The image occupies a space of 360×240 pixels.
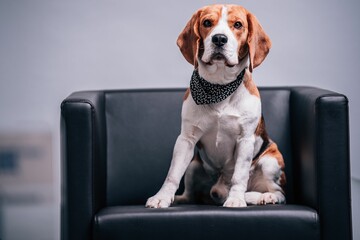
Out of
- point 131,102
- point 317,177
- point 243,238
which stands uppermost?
point 131,102

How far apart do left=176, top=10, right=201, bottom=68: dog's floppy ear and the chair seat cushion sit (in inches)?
24.5

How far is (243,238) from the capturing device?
2506 mm

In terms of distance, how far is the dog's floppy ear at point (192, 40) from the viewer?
2672 mm

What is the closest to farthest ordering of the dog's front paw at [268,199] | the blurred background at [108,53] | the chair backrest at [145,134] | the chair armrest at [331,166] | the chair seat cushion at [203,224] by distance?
the chair seat cushion at [203,224], the chair armrest at [331,166], the dog's front paw at [268,199], the chair backrest at [145,134], the blurred background at [108,53]

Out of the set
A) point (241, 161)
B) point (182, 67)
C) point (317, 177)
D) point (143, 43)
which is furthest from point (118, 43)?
point (317, 177)

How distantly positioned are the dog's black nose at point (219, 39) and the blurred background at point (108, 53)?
3.71ft

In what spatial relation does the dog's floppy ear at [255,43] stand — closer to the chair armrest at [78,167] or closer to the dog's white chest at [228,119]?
the dog's white chest at [228,119]

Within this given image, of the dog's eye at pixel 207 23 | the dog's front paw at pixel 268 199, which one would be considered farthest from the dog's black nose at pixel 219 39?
the dog's front paw at pixel 268 199

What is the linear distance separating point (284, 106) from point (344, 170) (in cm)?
69

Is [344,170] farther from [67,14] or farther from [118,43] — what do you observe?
[67,14]

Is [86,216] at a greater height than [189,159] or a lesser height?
lesser

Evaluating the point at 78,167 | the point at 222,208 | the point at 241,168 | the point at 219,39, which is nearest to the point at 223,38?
the point at 219,39

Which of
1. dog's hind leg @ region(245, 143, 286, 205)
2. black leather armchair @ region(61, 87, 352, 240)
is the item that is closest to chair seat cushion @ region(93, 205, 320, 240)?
black leather armchair @ region(61, 87, 352, 240)

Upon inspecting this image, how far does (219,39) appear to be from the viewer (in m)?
2.53
